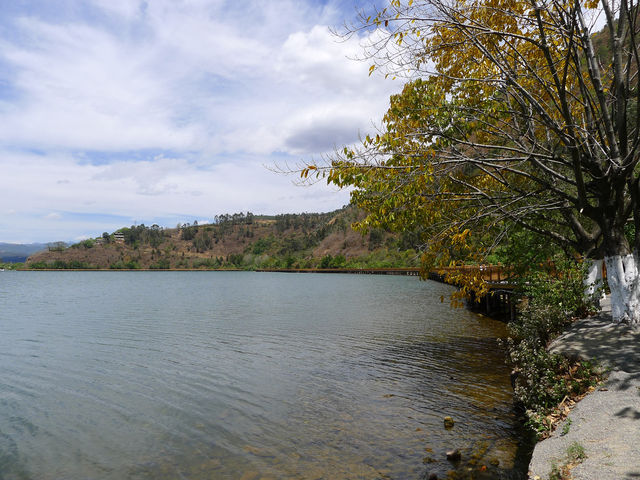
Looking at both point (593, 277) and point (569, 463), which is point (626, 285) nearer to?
point (593, 277)

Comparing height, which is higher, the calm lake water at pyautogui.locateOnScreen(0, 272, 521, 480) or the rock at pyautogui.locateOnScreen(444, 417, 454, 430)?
the rock at pyautogui.locateOnScreen(444, 417, 454, 430)

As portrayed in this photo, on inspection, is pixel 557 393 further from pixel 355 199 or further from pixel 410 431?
pixel 355 199

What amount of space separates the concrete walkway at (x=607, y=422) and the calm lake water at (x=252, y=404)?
1.64 metres

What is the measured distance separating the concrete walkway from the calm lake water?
1637 millimetres

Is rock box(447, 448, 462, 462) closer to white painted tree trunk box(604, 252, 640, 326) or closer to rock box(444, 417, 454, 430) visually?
rock box(444, 417, 454, 430)

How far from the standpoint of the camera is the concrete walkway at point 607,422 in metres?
5.68

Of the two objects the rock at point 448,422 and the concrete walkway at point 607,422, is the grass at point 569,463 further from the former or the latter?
the rock at point 448,422

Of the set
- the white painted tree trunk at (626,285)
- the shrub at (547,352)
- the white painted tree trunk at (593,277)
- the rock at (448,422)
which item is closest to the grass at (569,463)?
the shrub at (547,352)

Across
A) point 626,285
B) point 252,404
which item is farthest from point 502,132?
point 252,404

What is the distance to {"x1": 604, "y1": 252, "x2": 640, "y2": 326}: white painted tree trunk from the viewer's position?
34.5ft

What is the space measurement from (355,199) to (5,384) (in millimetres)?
14133

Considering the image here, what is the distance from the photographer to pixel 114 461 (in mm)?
9180

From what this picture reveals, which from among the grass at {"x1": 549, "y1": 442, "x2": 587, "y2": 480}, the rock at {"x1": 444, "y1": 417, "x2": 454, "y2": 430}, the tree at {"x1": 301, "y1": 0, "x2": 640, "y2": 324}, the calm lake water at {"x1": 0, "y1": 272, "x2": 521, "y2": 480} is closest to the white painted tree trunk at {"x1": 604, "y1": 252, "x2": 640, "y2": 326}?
the tree at {"x1": 301, "y1": 0, "x2": 640, "y2": 324}

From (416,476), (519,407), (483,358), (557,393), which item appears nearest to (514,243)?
(483,358)
